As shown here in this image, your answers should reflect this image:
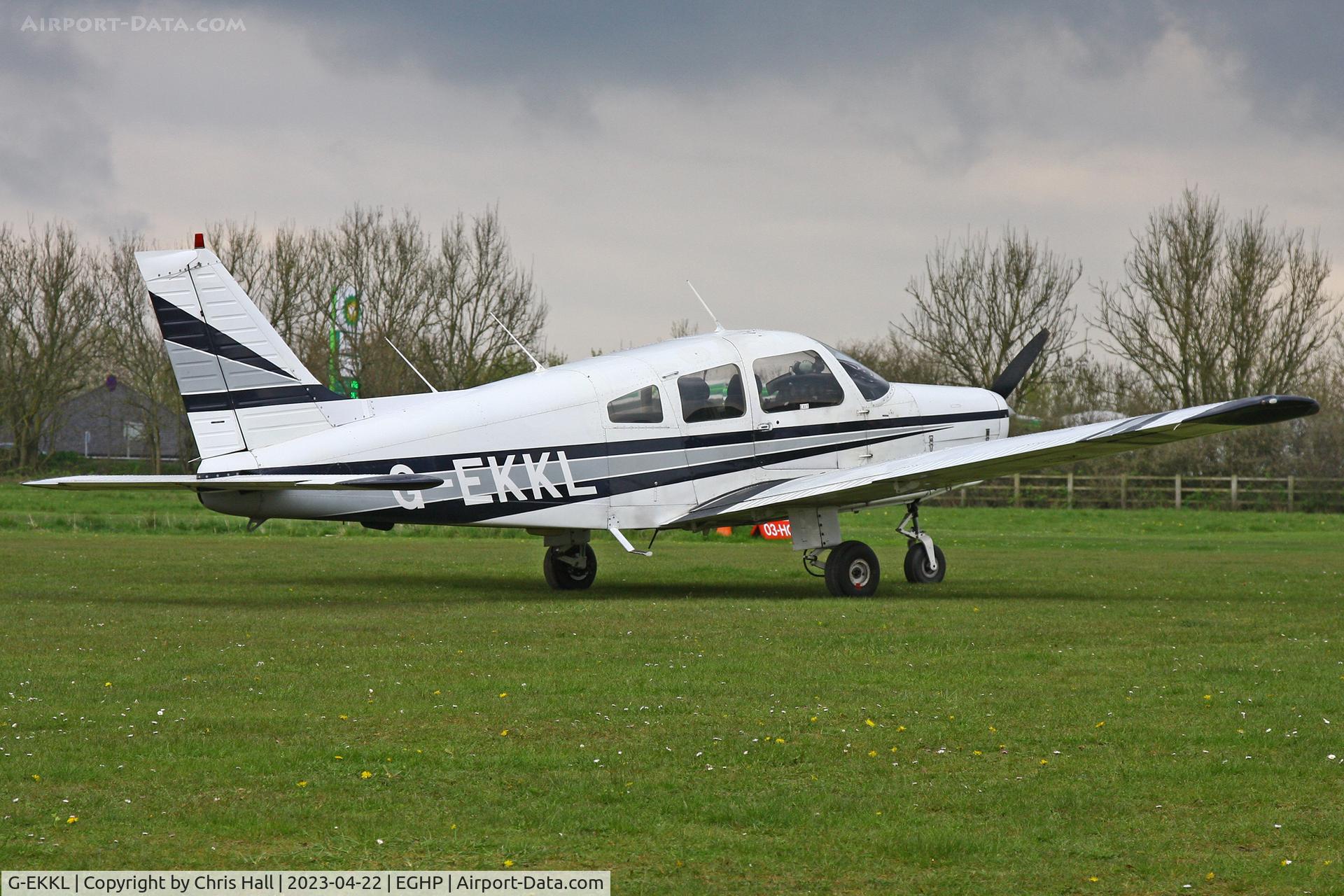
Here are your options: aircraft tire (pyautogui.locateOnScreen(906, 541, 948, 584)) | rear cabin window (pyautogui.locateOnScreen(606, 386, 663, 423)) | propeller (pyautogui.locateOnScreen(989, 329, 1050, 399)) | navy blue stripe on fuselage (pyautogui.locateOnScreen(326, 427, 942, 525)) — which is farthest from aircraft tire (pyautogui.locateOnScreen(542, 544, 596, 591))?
propeller (pyautogui.locateOnScreen(989, 329, 1050, 399))

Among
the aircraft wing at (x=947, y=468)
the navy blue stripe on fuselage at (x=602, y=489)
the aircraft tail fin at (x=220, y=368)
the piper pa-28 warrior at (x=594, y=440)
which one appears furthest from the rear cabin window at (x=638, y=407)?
the aircraft tail fin at (x=220, y=368)

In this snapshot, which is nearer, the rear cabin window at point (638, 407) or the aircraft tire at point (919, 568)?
the rear cabin window at point (638, 407)

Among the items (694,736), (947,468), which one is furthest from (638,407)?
(694,736)

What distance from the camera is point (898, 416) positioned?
17031mm

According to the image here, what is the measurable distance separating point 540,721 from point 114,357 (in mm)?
61909

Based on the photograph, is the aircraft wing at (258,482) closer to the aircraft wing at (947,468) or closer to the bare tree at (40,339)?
the aircraft wing at (947,468)

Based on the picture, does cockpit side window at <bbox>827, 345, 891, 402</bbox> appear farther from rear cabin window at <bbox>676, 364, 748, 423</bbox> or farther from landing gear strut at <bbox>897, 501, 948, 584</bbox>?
landing gear strut at <bbox>897, 501, 948, 584</bbox>

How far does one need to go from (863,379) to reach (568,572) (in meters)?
4.19

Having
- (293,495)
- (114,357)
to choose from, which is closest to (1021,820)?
(293,495)

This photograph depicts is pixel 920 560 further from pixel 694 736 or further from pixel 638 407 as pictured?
pixel 694 736

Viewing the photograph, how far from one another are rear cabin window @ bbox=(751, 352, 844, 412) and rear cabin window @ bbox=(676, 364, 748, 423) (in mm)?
253

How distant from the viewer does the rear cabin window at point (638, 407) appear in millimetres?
15445

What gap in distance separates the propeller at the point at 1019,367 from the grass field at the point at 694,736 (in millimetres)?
3681

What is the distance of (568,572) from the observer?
686 inches
